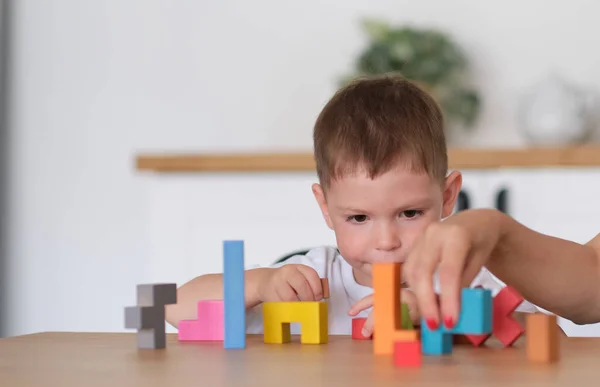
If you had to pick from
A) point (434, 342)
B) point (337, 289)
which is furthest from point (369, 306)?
point (337, 289)

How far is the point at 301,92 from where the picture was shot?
326 cm

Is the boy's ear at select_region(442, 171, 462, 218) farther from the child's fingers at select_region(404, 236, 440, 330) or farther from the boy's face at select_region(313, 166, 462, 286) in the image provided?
the child's fingers at select_region(404, 236, 440, 330)

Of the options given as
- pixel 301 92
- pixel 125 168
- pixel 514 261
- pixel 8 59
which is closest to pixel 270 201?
pixel 301 92

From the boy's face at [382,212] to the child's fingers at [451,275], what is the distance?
20.0 inches

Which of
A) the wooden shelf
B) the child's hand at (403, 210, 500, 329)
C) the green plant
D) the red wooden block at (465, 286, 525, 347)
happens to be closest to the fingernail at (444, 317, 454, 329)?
the child's hand at (403, 210, 500, 329)

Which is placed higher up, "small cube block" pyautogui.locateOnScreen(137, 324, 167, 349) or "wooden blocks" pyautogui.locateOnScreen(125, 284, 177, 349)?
"wooden blocks" pyautogui.locateOnScreen(125, 284, 177, 349)

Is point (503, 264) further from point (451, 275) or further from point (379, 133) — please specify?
point (379, 133)

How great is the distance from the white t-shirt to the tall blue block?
21.7 inches

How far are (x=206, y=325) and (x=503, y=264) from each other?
0.34 metres

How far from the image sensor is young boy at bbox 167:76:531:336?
133 cm

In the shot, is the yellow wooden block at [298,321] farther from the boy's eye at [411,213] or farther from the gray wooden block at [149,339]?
the boy's eye at [411,213]

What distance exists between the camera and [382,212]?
52.6 inches

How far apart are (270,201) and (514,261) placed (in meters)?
1.75

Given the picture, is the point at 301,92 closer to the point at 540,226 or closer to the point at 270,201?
the point at 270,201
